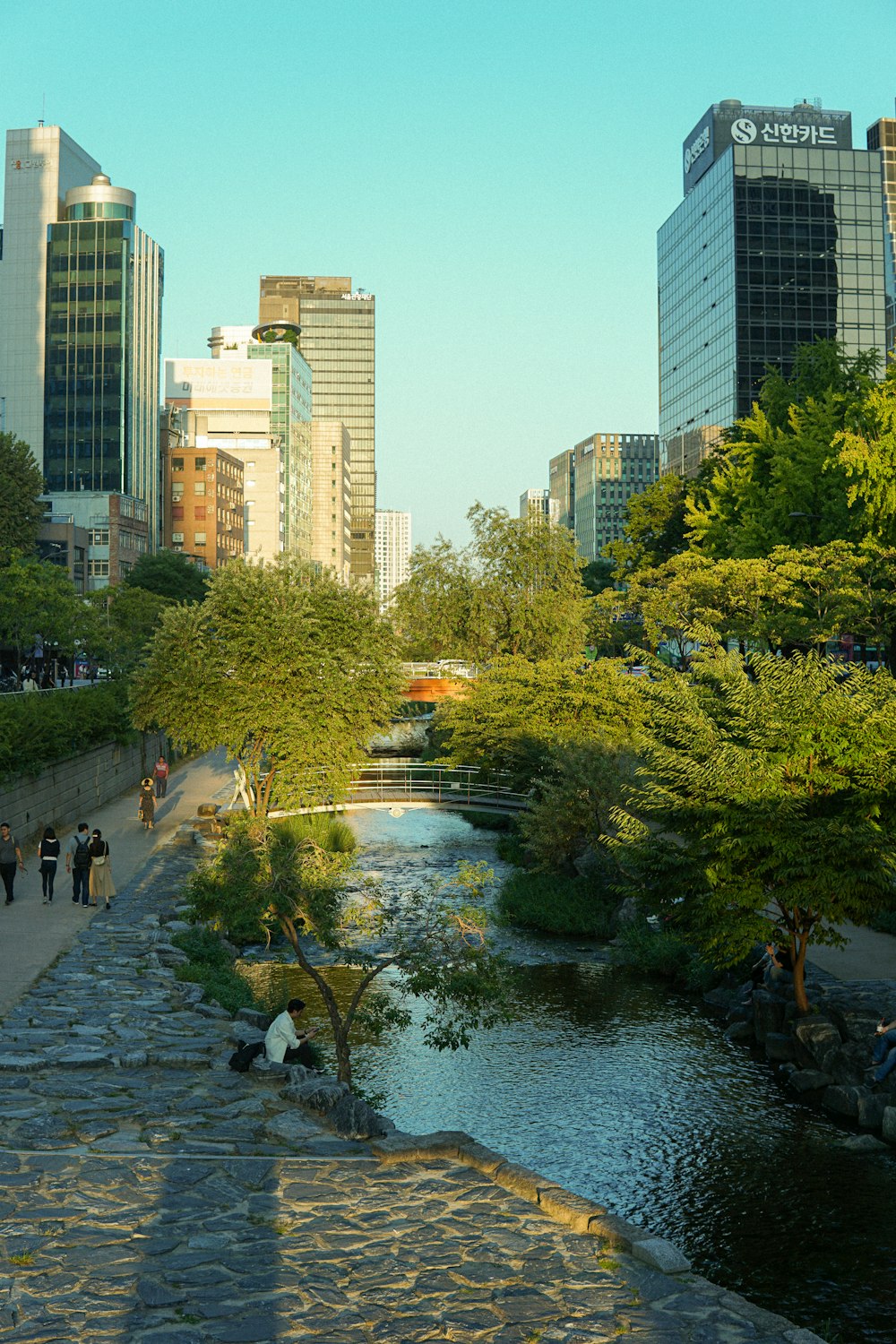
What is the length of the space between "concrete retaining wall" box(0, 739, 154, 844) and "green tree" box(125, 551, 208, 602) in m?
52.8

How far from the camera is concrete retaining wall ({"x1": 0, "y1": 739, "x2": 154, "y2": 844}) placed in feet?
107

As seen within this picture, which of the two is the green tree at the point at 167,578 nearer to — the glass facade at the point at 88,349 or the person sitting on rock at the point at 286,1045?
the glass facade at the point at 88,349

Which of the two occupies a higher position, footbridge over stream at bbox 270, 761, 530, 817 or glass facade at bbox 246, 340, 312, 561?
glass facade at bbox 246, 340, 312, 561

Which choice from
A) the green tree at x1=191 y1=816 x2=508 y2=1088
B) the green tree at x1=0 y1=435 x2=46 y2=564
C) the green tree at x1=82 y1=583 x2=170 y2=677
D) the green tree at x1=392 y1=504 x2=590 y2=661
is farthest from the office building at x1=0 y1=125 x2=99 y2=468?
the green tree at x1=191 y1=816 x2=508 y2=1088

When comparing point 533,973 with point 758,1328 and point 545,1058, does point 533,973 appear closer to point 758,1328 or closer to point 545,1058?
point 545,1058

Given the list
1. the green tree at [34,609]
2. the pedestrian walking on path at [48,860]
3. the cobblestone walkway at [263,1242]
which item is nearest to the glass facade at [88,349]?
the green tree at [34,609]

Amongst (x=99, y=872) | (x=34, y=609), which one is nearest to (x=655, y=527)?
(x=34, y=609)

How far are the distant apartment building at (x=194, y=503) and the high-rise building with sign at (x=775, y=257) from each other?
60.4 meters

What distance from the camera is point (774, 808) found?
18578 millimetres

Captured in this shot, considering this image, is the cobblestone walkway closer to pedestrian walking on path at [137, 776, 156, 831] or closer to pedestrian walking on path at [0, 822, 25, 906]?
pedestrian walking on path at [0, 822, 25, 906]

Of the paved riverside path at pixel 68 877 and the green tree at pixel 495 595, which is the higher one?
the green tree at pixel 495 595

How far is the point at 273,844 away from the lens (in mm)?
18422

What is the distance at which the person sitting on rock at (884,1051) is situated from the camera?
1717 cm

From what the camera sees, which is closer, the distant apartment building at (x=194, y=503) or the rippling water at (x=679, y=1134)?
the rippling water at (x=679, y=1134)
